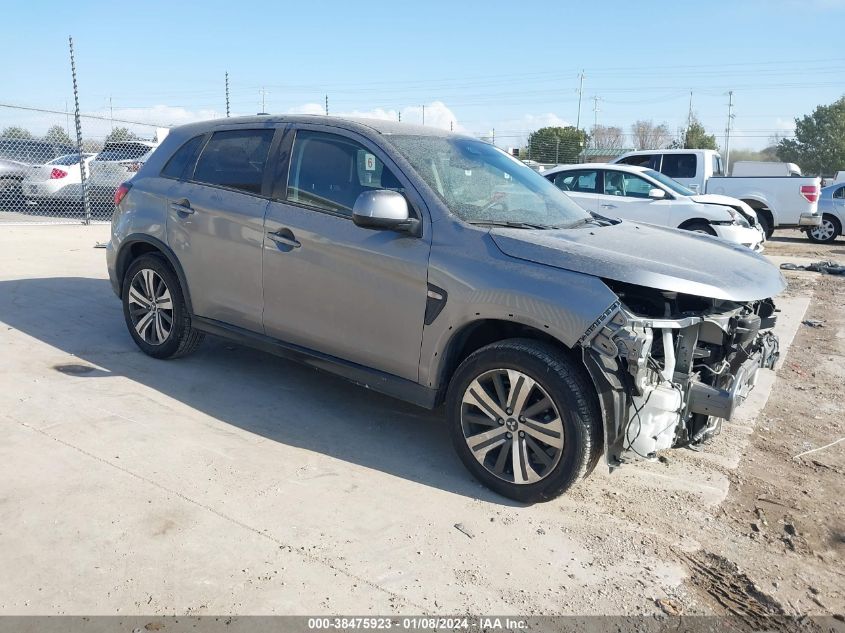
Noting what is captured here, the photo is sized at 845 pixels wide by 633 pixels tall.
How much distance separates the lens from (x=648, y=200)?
1191 cm

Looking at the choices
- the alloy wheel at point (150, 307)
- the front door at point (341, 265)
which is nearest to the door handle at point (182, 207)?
the alloy wheel at point (150, 307)

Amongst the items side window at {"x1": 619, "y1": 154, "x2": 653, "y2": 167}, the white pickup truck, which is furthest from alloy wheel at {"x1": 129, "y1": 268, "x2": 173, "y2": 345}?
side window at {"x1": 619, "y1": 154, "x2": 653, "y2": 167}

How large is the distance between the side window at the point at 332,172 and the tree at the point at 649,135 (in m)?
58.7

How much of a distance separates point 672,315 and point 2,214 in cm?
1523

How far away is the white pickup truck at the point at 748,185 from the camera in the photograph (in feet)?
53.4

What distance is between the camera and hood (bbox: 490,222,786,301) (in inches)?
136

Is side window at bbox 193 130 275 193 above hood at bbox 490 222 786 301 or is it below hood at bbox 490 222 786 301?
above

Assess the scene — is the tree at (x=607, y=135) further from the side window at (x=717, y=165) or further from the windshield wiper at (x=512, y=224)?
the windshield wiper at (x=512, y=224)

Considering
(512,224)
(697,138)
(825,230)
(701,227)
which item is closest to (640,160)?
(701,227)

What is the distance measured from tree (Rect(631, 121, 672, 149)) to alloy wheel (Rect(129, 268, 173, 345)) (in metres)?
58.5

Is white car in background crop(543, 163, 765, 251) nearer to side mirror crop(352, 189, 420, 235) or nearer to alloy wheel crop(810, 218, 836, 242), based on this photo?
alloy wheel crop(810, 218, 836, 242)

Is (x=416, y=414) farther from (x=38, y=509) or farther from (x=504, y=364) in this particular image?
(x=38, y=509)

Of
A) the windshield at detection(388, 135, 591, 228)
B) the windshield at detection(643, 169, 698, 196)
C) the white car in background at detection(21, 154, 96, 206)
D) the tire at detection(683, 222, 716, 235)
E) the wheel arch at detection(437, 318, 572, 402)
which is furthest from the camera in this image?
the white car in background at detection(21, 154, 96, 206)

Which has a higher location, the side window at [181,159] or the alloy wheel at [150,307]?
the side window at [181,159]
